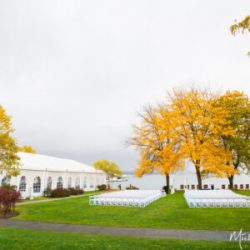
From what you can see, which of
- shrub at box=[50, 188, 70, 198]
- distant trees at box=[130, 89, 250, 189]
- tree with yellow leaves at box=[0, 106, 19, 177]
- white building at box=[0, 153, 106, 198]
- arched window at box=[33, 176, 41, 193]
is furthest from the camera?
arched window at box=[33, 176, 41, 193]

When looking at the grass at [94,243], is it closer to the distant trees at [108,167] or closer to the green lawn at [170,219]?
the green lawn at [170,219]

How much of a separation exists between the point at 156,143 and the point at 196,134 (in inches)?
224

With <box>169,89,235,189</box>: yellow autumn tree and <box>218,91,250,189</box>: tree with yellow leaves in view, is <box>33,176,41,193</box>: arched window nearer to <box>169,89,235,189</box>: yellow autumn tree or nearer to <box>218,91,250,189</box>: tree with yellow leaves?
<box>169,89,235,189</box>: yellow autumn tree

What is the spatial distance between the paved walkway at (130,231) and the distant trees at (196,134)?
1695 cm

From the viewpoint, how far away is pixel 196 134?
28312 millimetres

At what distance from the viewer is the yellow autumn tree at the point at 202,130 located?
2628cm

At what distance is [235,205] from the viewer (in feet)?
53.2

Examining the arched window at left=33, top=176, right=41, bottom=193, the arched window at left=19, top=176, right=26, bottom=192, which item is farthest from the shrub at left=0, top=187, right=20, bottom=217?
the arched window at left=33, top=176, right=41, bottom=193

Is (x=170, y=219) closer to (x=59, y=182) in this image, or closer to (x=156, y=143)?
(x=156, y=143)

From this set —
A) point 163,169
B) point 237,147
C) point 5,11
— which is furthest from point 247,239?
point 237,147

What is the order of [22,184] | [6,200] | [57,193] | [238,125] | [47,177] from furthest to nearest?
[47,177]
[238,125]
[57,193]
[22,184]
[6,200]

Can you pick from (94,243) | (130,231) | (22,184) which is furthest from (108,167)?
(94,243)

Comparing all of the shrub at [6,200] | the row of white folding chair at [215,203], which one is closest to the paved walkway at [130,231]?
the shrub at [6,200]

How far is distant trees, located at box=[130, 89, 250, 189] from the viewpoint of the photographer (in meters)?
27.1
